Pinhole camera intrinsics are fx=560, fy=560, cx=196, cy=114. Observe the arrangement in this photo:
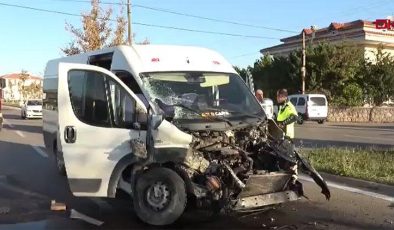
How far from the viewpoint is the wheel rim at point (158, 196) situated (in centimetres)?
705

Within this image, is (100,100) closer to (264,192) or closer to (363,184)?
(264,192)

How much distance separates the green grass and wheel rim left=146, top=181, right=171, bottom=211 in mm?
4380

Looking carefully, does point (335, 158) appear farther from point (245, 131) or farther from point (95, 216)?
point (95, 216)

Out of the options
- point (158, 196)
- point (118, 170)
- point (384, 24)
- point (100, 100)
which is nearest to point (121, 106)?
point (100, 100)

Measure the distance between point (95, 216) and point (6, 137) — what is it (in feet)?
48.6

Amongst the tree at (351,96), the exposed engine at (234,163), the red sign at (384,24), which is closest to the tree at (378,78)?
the tree at (351,96)

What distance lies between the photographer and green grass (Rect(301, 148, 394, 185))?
1024 cm

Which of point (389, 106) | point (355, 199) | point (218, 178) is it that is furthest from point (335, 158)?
point (389, 106)

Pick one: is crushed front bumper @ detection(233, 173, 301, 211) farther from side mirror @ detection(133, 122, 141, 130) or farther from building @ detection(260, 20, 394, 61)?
building @ detection(260, 20, 394, 61)

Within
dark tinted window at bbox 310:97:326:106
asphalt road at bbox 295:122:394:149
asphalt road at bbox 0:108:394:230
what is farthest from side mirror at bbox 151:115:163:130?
dark tinted window at bbox 310:97:326:106

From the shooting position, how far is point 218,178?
6.75 metres

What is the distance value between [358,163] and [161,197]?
5.67 m

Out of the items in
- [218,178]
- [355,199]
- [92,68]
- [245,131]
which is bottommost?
[355,199]

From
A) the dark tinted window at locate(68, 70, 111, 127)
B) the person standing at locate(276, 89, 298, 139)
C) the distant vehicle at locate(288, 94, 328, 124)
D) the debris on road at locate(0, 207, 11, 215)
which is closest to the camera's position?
the dark tinted window at locate(68, 70, 111, 127)
